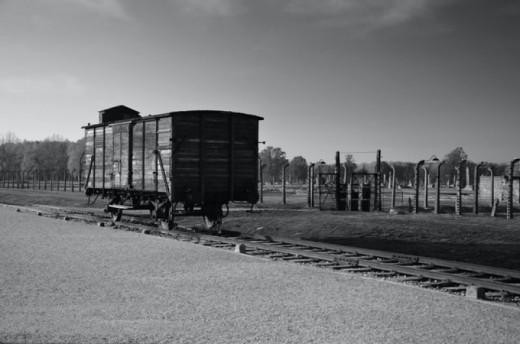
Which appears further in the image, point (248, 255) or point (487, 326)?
point (248, 255)

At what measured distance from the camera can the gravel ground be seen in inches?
225

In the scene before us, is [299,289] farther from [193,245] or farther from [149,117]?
[149,117]

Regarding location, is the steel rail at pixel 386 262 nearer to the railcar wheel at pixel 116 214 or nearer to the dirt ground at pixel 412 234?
the dirt ground at pixel 412 234

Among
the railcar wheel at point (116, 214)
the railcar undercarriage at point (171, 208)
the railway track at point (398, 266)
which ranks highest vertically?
the railcar undercarriage at point (171, 208)

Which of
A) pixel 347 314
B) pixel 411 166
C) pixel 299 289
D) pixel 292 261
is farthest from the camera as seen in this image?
pixel 411 166

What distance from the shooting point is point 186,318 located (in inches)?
250

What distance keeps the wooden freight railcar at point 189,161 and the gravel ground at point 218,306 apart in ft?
16.8

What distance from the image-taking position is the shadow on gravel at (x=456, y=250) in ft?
38.9

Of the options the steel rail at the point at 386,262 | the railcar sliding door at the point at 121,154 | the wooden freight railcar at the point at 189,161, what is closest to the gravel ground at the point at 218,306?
the steel rail at the point at 386,262

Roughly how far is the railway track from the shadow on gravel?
7.23ft

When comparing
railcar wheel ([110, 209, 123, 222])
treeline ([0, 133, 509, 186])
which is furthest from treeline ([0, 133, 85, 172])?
railcar wheel ([110, 209, 123, 222])

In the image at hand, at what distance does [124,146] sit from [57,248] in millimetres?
6688

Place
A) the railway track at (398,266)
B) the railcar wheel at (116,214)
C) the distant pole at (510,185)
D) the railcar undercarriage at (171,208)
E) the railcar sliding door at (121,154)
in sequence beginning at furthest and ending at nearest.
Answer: the distant pole at (510,185)
the railcar wheel at (116,214)
the railcar sliding door at (121,154)
the railcar undercarriage at (171,208)
the railway track at (398,266)

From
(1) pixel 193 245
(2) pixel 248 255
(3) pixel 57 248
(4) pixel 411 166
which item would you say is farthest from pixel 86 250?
(4) pixel 411 166
